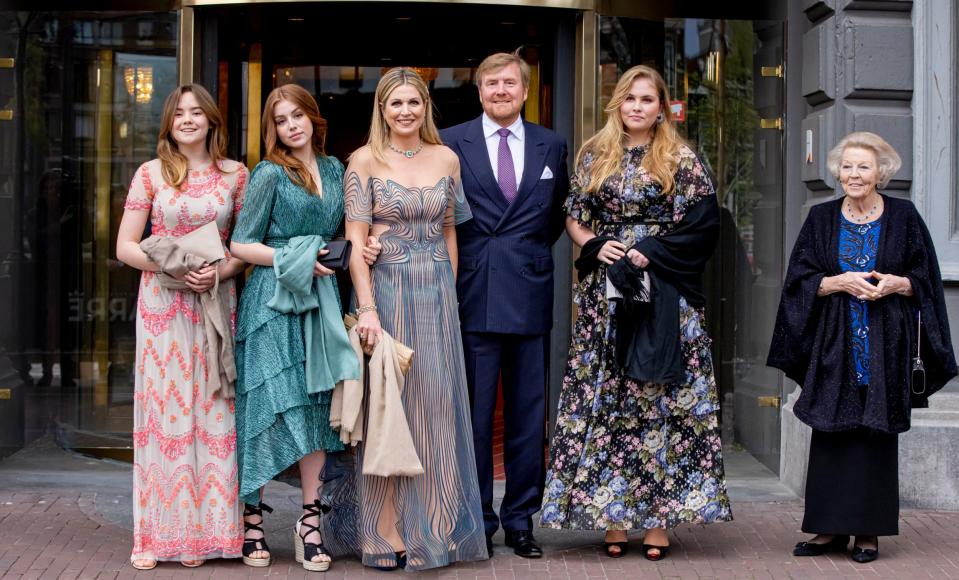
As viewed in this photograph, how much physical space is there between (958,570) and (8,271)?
17.4 ft

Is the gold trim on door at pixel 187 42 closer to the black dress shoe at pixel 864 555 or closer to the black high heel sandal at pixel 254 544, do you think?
the black high heel sandal at pixel 254 544

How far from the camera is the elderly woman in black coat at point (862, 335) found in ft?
18.8

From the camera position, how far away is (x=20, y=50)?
779 centimetres

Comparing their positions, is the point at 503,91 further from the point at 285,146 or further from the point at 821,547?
the point at 821,547

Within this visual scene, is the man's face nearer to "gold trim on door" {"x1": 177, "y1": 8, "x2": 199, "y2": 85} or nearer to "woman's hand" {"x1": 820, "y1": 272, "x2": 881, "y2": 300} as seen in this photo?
"woman's hand" {"x1": 820, "y1": 272, "x2": 881, "y2": 300}

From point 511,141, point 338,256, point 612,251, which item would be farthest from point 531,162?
point 338,256

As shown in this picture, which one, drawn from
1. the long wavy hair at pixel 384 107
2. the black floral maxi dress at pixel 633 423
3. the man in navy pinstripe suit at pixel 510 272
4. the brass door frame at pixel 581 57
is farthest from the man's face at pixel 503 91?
the brass door frame at pixel 581 57

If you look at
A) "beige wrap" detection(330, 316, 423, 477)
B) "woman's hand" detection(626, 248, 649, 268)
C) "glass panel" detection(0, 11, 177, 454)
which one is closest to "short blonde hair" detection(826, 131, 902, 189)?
"woman's hand" detection(626, 248, 649, 268)

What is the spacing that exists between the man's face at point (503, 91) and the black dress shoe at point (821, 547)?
225 centimetres

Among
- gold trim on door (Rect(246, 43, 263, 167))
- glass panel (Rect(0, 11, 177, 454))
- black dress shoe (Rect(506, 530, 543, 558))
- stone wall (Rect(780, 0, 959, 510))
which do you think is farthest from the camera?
glass panel (Rect(0, 11, 177, 454))

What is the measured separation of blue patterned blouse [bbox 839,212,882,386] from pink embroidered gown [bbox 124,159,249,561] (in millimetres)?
2606

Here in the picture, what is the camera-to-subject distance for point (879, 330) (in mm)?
5773

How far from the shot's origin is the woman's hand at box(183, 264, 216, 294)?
551 centimetres

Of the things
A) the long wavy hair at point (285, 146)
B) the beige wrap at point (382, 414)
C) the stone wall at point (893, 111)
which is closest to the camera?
the beige wrap at point (382, 414)
